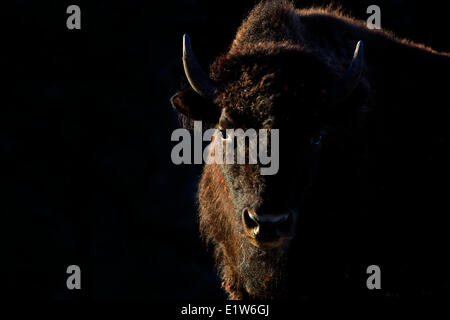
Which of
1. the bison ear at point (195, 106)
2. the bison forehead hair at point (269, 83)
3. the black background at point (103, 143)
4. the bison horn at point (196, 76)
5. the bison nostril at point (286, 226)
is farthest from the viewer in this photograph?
the black background at point (103, 143)

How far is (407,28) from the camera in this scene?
30.4ft

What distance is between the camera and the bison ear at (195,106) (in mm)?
3756

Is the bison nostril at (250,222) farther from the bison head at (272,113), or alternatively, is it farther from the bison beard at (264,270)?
→ the bison beard at (264,270)

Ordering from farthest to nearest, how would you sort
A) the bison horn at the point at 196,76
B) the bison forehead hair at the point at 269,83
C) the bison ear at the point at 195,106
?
1. the bison ear at the point at 195,106
2. the bison horn at the point at 196,76
3. the bison forehead hair at the point at 269,83

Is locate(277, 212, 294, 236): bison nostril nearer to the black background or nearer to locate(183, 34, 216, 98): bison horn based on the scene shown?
locate(183, 34, 216, 98): bison horn

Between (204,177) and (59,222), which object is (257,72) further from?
(59,222)

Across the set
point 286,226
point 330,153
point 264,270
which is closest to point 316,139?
point 330,153

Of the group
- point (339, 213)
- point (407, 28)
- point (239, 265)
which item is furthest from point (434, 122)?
point (407, 28)

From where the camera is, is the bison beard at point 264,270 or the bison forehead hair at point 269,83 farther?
the bison beard at point 264,270

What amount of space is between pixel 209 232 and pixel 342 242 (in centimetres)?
137

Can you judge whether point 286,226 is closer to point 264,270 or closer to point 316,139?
point 316,139

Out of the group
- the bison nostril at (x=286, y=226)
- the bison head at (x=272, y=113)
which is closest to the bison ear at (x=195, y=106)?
the bison head at (x=272, y=113)

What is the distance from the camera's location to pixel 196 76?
11.9ft

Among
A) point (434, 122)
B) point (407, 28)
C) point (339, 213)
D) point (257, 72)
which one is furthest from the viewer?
point (407, 28)
